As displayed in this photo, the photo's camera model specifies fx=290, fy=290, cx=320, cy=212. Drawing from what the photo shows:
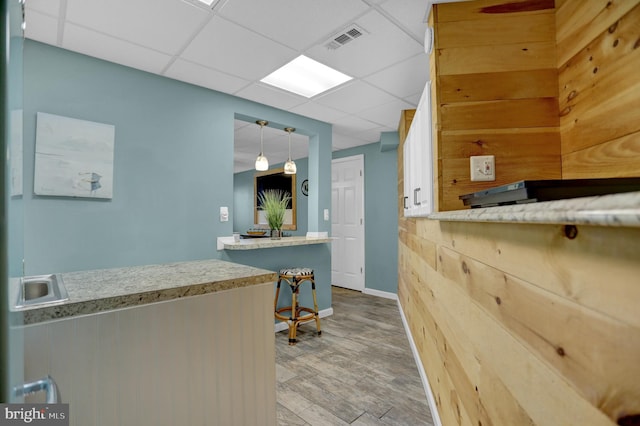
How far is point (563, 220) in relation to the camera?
0.41m

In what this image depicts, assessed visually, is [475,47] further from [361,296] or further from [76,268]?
[361,296]

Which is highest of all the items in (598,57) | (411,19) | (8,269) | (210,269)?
(411,19)

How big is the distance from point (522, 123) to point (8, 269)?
2001mm

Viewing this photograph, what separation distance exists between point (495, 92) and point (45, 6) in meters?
2.60

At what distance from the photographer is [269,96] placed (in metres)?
2.89

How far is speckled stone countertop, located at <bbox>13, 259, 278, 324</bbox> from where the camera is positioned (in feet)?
2.90

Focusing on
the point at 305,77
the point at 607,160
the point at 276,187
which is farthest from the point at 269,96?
the point at 276,187

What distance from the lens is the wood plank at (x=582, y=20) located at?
3.70 ft

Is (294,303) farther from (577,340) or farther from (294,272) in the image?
(577,340)

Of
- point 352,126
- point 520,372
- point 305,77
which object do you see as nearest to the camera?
point 520,372

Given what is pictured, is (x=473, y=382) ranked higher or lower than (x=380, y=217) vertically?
lower

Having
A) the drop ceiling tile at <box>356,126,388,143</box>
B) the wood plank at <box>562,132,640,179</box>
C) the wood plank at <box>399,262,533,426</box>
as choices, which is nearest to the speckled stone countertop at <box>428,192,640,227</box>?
the wood plank at <box>399,262,533,426</box>

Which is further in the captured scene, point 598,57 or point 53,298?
point 598,57

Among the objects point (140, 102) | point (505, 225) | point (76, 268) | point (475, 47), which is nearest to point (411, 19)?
point (475, 47)
